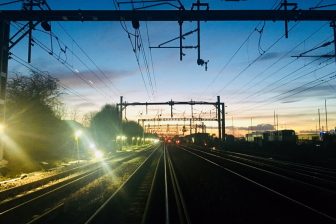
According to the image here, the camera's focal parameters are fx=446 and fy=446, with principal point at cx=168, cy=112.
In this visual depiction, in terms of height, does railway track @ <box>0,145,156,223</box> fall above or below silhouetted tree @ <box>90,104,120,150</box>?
below

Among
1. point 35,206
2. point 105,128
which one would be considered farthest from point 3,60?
point 105,128

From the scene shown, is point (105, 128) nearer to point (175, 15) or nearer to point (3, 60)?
point (3, 60)

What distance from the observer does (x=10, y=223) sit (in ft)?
45.4

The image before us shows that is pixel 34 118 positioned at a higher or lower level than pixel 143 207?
higher

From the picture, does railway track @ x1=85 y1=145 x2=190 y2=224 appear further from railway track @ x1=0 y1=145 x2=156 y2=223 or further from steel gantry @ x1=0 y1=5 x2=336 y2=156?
steel gantry @ x1=0 y1=5 x2=336 y2=156

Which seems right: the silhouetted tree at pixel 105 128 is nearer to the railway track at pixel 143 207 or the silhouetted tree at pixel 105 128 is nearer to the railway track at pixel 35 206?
the railway track at pixel 35 206

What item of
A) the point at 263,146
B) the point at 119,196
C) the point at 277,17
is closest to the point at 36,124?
the point at 119,196

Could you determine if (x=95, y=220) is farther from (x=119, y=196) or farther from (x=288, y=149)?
(x=288, y=149)

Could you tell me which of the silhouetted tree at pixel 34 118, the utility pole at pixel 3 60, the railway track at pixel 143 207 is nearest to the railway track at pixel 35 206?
the railway track at pixel 143 207

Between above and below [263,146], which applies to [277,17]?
above

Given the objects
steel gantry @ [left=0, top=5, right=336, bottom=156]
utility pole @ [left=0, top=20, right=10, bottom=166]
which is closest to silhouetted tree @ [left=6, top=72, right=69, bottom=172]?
utility pole @ [left=0, top=20, right=10, bottom=166]

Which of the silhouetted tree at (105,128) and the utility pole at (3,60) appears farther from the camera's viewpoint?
the silhouetted tree at (105,128)

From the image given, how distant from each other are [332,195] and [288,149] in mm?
52588

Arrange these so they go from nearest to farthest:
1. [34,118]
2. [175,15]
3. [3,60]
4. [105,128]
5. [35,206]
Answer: [35,206] < [175,15] < [3,60] < [34,118] < [105,128]
